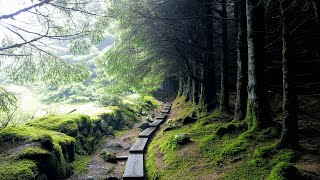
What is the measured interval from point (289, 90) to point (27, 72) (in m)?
6.32

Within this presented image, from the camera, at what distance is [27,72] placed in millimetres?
6609

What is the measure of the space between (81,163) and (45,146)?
1.71 m

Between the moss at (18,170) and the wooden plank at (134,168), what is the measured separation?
79.5 inches

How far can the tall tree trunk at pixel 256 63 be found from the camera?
5.53m

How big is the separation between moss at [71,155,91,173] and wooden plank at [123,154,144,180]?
1444 millimetres

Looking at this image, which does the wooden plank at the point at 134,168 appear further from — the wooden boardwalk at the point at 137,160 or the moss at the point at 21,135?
the moss at the point at 21,135

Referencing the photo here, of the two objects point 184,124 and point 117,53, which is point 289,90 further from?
point 117,53

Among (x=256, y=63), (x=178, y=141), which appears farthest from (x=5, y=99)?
(x=256, y=63)

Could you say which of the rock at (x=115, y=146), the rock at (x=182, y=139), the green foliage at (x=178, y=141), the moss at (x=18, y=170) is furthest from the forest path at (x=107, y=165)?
the rock at (x=182, y=139)

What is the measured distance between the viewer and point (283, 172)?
11.8ft

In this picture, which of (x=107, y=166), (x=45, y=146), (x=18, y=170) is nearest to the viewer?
(x=18, y=170)

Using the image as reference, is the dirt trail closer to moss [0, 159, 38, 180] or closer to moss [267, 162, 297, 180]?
moss [0, 159, 38, 180]

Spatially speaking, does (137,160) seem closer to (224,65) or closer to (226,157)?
(226,157)

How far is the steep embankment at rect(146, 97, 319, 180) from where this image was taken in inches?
165
